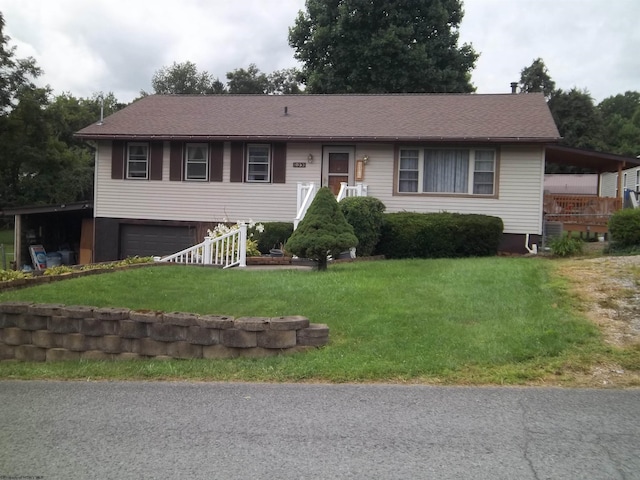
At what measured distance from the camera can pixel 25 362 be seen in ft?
25.6

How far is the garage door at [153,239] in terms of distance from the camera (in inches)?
771

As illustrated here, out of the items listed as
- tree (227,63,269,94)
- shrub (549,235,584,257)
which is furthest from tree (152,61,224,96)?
shrub (549,235,584,257)

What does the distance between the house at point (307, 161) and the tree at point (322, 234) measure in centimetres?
620

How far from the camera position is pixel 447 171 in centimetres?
1795

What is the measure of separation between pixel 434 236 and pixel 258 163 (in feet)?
21.2

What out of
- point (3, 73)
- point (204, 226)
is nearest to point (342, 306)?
point (204, 226)

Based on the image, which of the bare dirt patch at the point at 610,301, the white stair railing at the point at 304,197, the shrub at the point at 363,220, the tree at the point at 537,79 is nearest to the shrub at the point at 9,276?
the white stair railing at the point at 304,197

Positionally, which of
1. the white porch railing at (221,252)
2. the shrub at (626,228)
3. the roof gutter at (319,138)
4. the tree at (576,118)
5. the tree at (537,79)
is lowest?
the white porch railing at (221,252)

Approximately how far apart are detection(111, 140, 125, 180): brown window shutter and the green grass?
958 centimetres

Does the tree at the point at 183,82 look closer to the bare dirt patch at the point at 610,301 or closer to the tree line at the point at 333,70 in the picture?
the tree line at the point at 333,70

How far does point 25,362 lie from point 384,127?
13.1m

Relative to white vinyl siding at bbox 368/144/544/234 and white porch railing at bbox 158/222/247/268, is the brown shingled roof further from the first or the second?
white porch railing at bbox 158/222/247/268

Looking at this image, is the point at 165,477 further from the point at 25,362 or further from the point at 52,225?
the point at 52,225

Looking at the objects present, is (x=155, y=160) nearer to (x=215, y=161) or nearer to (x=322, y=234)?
(x=215, y=161)
